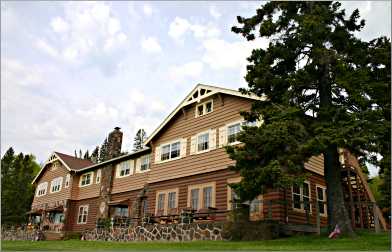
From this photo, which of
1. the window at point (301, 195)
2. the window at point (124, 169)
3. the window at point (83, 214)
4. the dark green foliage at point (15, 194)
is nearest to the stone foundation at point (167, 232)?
the window at point (301, 195)

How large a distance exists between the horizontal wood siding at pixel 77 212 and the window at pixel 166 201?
9.63 m

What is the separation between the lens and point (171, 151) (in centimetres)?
2383

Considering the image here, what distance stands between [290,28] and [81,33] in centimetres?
829

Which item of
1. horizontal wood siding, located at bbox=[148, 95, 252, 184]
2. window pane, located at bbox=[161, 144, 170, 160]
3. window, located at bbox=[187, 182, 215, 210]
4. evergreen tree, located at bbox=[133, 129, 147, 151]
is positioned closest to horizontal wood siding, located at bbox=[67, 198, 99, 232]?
horizontal wood siding, located at bbox=[148, 95, 252, 184]

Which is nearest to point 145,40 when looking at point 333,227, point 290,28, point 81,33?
point 81,33

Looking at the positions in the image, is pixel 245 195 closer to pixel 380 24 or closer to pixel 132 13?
pixel 132 13

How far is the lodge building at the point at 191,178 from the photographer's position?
18.5 metres

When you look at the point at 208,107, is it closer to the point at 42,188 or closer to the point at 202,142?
the point at 202,142

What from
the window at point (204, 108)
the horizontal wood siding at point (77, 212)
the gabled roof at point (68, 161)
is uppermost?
the window at point (204, 108)

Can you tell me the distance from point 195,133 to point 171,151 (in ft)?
7.81

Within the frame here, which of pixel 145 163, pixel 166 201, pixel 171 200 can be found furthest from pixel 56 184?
pixel 171 200

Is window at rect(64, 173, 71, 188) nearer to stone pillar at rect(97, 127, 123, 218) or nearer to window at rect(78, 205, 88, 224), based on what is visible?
window at rect(78, 205, 88, 224)

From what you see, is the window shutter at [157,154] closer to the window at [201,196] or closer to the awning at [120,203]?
the window at [201,196]

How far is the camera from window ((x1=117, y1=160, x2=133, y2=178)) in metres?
28.5
